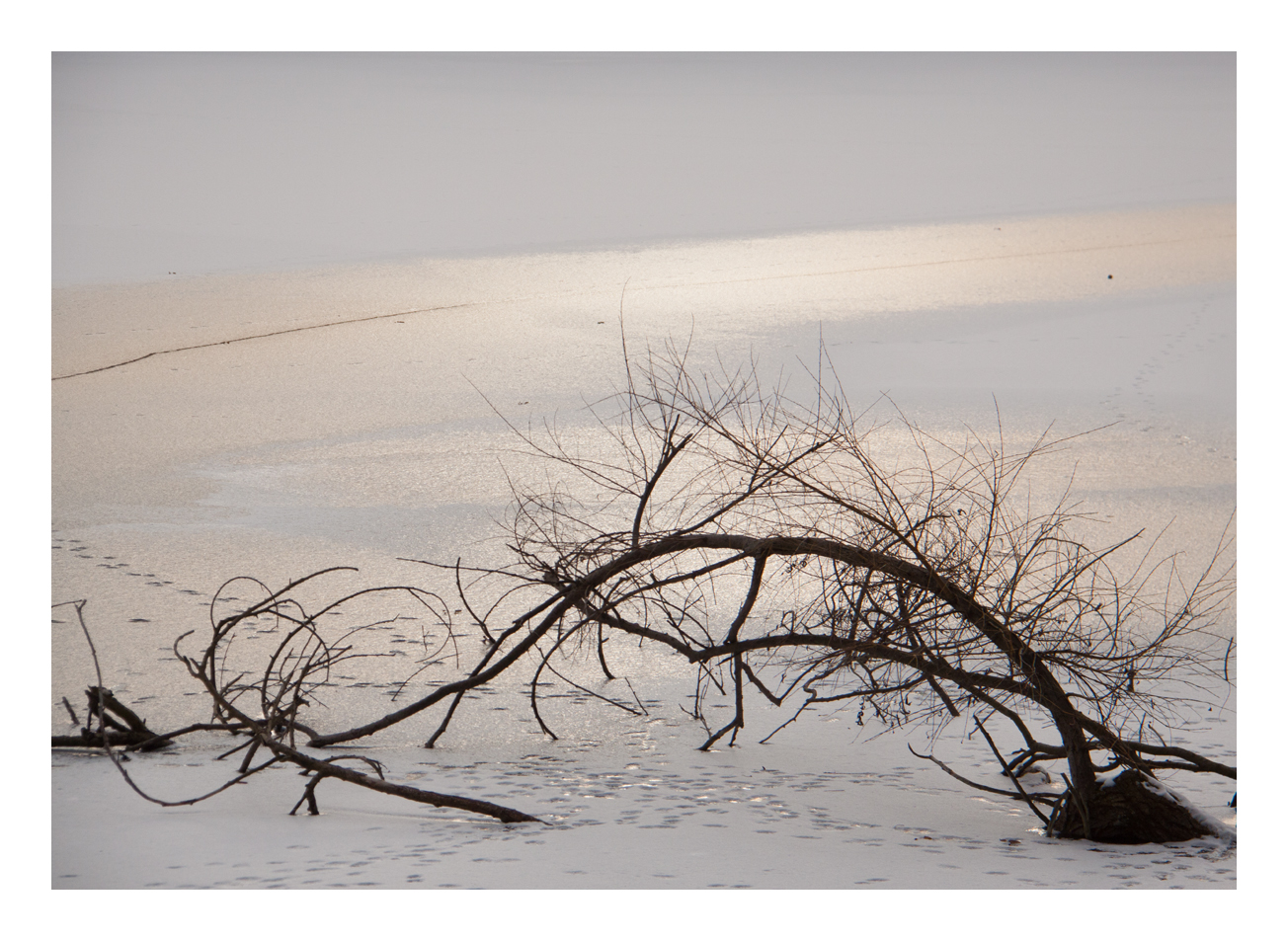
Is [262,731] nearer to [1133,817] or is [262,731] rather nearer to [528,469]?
[1133,817]

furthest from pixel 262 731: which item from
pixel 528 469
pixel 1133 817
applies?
pixel 528 469

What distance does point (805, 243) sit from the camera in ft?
27.5

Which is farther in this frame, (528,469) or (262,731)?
(528,469)

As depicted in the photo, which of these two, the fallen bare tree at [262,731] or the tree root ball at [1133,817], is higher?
the fallen bare tree at [262,731]

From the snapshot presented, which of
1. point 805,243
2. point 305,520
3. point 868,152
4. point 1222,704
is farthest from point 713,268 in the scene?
point 1222,704

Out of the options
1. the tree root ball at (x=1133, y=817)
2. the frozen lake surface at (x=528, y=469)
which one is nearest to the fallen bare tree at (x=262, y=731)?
the frozen lake surface at (x=528, y=469)

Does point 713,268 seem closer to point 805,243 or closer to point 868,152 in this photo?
point 805,243

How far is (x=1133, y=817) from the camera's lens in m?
2.57

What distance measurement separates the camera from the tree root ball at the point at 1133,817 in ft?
8.42

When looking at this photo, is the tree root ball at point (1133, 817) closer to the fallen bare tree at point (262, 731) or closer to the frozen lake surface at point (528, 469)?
the frozen lake surface at point (528, 469)

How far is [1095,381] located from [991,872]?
13.5ft

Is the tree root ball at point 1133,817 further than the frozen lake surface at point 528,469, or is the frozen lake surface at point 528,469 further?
the tree root ball at point 1133,817

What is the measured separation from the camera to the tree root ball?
2566mm

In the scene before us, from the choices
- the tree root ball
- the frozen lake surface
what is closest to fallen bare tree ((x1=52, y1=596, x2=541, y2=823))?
the frozen lake surface
